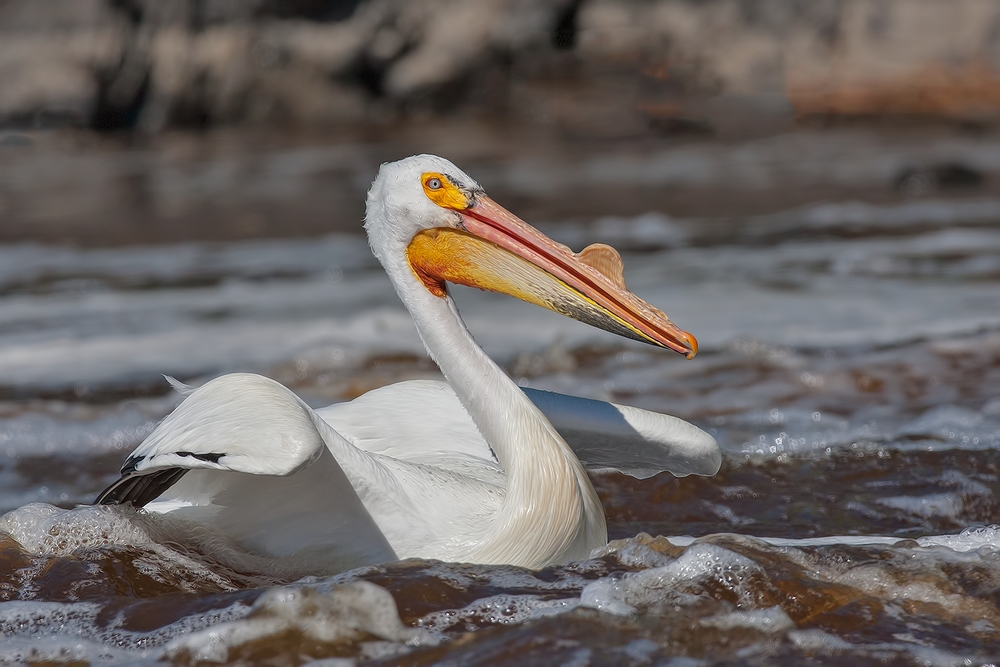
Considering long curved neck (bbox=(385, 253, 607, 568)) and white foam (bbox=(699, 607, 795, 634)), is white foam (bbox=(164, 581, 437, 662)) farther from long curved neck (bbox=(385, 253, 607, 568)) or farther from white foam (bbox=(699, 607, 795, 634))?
white foam (bbox=(699, 607, 795, 634))

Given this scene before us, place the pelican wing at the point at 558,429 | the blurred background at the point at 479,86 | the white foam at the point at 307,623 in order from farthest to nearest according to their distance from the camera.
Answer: the blurred background at the point at 479,86
the pelican wing at the point at 558,429
the white foam at the point at 307,623

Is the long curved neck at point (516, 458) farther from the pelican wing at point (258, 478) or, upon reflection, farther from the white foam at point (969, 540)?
the white foam at point (969, 540)

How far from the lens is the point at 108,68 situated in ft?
51.0

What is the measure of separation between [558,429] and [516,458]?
484 mm

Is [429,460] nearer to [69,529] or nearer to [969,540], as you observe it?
[69,529]

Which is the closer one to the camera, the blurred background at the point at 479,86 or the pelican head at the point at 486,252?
the pelican head at the point at 486,252

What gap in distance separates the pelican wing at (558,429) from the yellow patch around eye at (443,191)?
0.65 metres

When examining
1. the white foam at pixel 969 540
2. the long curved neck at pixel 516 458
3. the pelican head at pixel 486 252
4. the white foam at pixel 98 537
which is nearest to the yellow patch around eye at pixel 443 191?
the pelican head at pixel 486 252

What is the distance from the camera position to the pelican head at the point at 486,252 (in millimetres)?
2969

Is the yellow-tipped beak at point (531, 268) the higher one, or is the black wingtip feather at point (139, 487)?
the yellow-tipped beak at point (531, 268)

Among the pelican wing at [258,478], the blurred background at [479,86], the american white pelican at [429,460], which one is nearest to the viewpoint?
the pelican wing at [258,478]

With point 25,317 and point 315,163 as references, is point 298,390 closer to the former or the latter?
point 25,317

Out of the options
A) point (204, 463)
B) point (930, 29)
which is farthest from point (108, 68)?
point (204, 463)

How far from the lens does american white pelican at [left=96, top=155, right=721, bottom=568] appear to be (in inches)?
109
